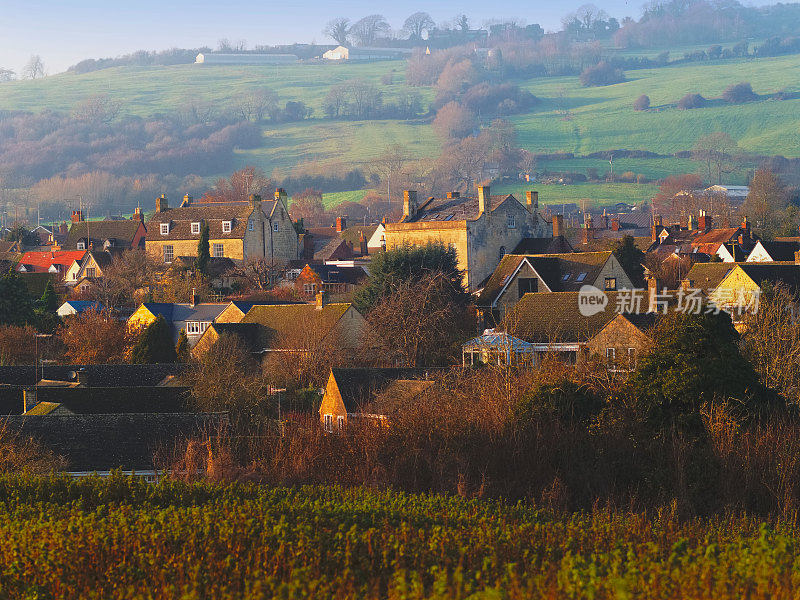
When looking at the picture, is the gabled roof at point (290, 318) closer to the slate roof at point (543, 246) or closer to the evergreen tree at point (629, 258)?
the slate roof at point (543, 246)

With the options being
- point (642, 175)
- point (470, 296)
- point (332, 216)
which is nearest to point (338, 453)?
point (470, 296)

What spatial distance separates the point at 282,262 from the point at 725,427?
59.4 m

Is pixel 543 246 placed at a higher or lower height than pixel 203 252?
higher

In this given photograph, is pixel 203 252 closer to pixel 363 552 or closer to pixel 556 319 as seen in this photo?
pixel 556 319

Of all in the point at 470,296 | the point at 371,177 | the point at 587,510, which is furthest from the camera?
the point at 371,177

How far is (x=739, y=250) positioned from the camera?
77.1 m

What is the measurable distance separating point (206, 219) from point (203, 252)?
8.04m

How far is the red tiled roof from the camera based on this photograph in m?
87.5

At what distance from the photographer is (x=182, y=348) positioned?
185 feet

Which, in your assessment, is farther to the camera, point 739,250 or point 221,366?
point 739,250

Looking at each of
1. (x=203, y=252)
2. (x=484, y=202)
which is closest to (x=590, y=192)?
(x=484, y=202)

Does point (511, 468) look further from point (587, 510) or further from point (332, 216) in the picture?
point (332, 216)

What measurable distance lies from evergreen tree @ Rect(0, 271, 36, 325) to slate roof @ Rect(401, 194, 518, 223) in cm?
2357

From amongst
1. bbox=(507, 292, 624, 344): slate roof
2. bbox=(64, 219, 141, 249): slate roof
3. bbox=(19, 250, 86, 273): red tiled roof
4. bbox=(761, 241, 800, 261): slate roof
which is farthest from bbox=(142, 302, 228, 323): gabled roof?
bbox=(761, 241, 800, 261): slate roof
